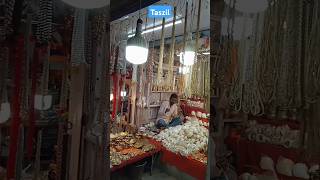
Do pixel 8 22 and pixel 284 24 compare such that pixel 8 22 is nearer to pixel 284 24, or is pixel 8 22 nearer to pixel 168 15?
pixel 284 24

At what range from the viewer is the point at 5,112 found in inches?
30.7

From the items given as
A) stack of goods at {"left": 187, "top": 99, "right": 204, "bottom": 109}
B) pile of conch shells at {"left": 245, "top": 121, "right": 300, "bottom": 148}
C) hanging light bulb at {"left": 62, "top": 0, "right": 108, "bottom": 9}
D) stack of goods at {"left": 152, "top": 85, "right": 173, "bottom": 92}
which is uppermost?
hanging light bulb at {"left": 62, "top": 0, "right": 108, "bottom": 9}

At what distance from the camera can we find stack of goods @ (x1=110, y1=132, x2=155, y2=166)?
1.78m

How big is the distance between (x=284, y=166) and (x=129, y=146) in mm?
1206

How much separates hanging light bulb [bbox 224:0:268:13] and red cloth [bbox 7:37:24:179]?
0.76m

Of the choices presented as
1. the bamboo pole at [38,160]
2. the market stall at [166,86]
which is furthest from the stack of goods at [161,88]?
the bamboo pole at [38,160]

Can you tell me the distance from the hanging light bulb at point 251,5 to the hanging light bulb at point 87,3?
48cm

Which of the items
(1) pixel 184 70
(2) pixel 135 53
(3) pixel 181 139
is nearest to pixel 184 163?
(3) pixel 181 139

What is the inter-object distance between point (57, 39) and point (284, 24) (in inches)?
29.3

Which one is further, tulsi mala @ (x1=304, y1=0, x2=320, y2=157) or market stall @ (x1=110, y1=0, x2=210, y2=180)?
market stall @ (x1=110, y1=0, x2=210, y2=180)

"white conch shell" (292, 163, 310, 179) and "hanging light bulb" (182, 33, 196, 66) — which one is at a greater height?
"hanging light bulb" (182, 33, 196, 66)

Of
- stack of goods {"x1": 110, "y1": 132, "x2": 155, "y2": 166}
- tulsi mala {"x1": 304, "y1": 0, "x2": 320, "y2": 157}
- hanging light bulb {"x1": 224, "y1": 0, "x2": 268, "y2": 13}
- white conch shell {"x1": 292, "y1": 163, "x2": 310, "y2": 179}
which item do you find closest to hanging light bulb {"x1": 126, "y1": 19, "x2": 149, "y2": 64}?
stack of goods {"x1": 110, "y1": 132, "x2": 155, "y2": 166}

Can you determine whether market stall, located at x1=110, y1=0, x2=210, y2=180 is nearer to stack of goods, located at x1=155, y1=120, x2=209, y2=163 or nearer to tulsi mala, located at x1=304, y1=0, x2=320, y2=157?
stack of goods, located at x1=155, y1=120, x2=209, y2=163

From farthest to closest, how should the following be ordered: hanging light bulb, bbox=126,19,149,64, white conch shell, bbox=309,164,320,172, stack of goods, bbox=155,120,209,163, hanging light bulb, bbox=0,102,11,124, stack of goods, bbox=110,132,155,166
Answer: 1. stack of goods, bbox=155,120,209,163
2. stack of goods, bbox=110,132,155,166
3. hanging light bulb, bbox=126,19,149,64
4. white conch shell, bbox=309,164,320,172
5. hanging light bulb, bbox=0,102,11,124
